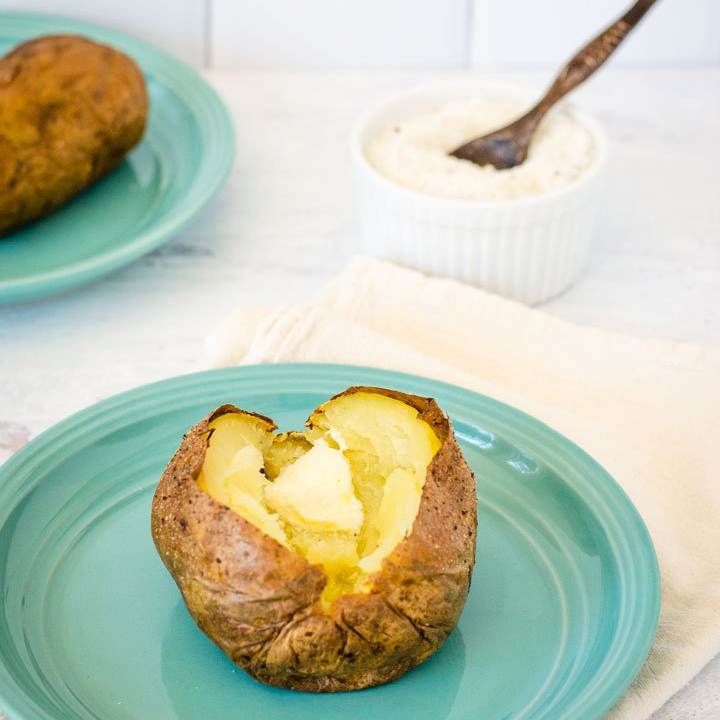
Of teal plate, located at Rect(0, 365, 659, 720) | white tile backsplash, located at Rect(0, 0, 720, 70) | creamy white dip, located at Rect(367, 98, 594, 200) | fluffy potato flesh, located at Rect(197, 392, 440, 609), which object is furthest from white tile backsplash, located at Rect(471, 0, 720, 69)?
fluffy potato flesh, located at Rect(197, 392, 440, 609)

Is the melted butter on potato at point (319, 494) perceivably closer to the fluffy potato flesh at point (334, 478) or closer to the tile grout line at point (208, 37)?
the fluffy potato flesh at point (334, 478)

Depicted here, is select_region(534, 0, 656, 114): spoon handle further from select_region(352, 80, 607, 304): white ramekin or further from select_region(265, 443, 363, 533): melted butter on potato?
select_region(265, 443, 363, 533): melted butter on potato

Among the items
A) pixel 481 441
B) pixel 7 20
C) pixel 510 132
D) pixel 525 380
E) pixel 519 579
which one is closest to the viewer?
pixel 519 579

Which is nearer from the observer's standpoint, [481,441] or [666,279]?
[481,441]

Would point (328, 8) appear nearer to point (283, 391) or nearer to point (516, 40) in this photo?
point (516, 40)

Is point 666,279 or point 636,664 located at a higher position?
point 636,664

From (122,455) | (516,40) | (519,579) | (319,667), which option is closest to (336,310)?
(122,455)

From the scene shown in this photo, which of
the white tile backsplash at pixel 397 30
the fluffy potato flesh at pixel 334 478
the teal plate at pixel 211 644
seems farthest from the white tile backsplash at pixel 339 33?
the fluffy potato flesh at pixel 334 478

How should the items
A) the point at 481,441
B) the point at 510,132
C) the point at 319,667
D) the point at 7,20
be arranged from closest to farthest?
the point at 319,667 < the point at 481,441 < the point at 510,132 < the point at 7,20
